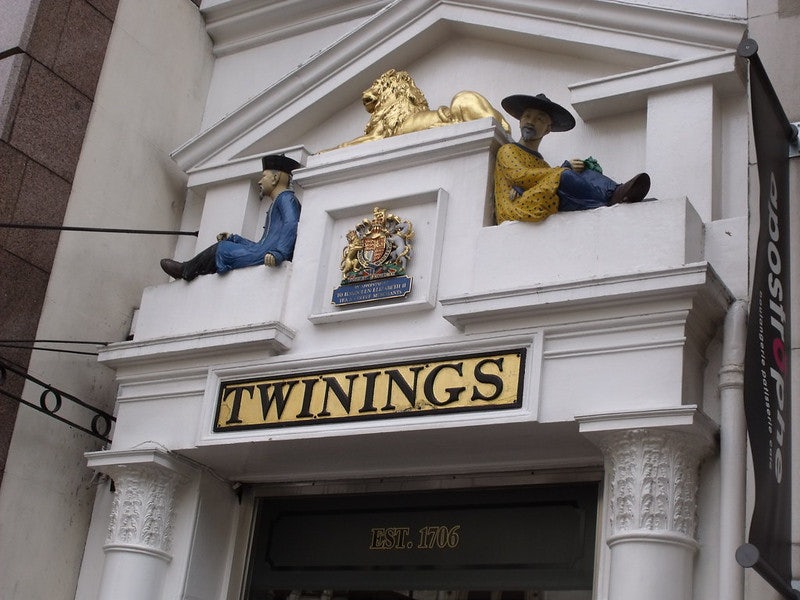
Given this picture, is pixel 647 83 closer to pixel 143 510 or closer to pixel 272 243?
pixel 272 243

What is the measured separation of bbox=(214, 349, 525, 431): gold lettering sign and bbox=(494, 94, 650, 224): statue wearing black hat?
47.5 inches

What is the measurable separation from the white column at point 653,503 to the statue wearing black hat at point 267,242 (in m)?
3.66

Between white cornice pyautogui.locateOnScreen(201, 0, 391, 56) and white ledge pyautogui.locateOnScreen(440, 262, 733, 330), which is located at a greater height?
white cornice pyautogui.locateOnScreen(201, 0, 391, 56)

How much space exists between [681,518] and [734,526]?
14.0 inches

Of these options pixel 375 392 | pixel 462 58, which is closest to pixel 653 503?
pixel 375 392

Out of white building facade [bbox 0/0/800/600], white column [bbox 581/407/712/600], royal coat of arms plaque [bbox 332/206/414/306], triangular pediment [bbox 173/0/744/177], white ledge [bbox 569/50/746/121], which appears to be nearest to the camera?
white column [bbox 581/407/712/600]

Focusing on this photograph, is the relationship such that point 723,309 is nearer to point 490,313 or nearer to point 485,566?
point 490,313

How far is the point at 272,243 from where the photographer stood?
11875 millimetres

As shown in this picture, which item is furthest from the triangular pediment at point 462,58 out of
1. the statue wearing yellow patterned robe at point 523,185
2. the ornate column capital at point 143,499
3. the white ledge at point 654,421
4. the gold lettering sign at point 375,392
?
the ornate column capital at point 143,499

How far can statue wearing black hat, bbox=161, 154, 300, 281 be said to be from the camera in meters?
11.9

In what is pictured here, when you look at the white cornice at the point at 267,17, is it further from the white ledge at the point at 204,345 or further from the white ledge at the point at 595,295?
the white ledge at the point at 595,295

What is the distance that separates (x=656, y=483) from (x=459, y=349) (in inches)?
74.4

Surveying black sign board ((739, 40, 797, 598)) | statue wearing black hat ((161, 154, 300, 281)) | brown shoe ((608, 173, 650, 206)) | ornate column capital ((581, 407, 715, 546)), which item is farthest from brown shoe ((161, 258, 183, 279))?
black sign board ((739, 40, 797, 598))

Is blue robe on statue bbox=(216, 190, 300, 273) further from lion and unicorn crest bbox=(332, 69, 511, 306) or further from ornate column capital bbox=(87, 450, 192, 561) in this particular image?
ornate column capital bbox=(87, 450, 192, 561)
